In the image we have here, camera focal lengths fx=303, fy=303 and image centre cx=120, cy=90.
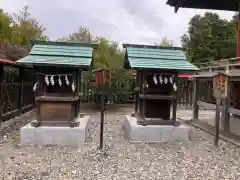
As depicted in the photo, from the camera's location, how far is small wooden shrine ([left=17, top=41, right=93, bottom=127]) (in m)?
7.10

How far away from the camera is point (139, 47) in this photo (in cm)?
795

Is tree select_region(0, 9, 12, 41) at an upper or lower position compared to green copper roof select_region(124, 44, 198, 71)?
upper

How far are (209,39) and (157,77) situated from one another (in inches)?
875

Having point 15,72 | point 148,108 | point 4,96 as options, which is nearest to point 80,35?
point 15,72

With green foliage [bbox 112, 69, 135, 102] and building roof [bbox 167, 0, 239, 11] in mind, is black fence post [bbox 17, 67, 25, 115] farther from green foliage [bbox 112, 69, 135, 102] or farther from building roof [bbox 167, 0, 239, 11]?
building roof [bbox 167, 0, 239, 11]

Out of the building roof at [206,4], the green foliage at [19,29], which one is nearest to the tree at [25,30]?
the green foliage at [19,29]

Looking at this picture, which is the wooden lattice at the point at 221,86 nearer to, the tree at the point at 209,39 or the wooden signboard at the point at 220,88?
the wooden signboard at the point at 220,88

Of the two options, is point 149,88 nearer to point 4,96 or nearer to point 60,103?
point 60,103

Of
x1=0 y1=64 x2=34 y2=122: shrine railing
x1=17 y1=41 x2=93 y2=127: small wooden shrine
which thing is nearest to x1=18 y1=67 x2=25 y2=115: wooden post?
x1=0 y1=64 x2=34 y2=122: shrine railing

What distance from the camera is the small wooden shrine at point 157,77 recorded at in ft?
24.1

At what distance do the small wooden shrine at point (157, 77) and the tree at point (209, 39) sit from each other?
59.8 feet

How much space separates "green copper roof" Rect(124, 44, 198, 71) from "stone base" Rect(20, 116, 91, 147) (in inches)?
81.3

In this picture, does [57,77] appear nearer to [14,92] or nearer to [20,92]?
[14,92]

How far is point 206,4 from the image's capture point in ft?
39.7
